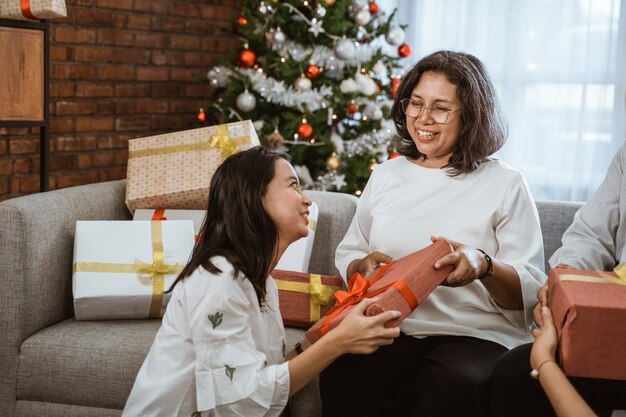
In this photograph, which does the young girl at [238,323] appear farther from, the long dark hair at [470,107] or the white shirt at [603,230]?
the white shirt at [603,230]

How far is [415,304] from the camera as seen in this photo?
70.9 inches

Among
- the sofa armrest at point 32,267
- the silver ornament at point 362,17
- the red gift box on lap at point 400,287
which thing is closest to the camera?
the red gift box on lap at point 400,287

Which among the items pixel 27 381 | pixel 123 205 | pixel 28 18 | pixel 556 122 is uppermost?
pixel 28 18

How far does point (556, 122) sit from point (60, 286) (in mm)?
2791

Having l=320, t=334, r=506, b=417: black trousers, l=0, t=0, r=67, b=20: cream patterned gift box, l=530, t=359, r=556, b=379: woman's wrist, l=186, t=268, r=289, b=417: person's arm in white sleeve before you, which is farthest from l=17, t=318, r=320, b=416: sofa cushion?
l=0, t=0, r=67, b=20: cream patterned gift box

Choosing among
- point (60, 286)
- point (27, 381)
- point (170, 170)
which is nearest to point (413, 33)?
point (170, 170)

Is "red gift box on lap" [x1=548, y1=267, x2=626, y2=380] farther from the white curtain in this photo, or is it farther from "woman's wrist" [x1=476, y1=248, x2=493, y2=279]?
the white curtain

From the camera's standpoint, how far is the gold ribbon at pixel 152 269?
8.00ft

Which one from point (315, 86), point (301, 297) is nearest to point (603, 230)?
point (301, 297)

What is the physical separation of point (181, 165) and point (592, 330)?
1714mm

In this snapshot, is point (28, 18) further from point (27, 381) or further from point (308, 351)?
point (308, 351)

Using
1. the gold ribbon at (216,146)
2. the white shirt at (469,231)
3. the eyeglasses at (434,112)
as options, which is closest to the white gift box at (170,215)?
the gold ribbon at (216,146)

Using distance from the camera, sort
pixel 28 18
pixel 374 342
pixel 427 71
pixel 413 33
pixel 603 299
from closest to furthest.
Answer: pixel 603 299 < pixel 374 342 < pixel 427 71 < pixel 28 18 < pixel 413 33

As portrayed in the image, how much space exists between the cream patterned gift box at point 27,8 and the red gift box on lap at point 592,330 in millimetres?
2007
